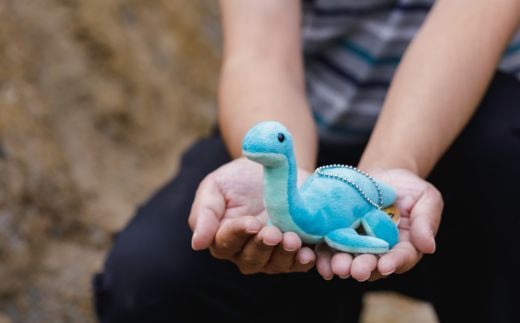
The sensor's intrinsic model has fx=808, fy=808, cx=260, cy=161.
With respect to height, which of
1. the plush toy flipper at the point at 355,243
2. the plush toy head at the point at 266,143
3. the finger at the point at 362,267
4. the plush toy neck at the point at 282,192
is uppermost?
the plush toy head at the point at 266,143

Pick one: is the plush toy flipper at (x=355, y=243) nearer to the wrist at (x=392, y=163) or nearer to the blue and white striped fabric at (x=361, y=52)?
the wrist at (x=392, y=163)

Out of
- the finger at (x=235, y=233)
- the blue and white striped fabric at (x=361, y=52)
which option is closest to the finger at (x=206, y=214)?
the finger at (x=235, y=233)

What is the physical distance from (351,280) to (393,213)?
292 millimetres

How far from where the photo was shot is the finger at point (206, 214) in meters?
0.81

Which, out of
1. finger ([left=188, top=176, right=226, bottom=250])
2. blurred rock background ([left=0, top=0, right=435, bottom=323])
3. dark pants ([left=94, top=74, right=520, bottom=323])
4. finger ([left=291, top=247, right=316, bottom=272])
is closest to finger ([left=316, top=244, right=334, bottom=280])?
finger ([left=291, top=247, right=316, bottom=272])

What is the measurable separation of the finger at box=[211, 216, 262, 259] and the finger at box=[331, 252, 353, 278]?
0.27 ft

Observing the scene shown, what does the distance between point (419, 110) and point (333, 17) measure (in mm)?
239

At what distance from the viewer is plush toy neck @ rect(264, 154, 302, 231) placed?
30.4 inches

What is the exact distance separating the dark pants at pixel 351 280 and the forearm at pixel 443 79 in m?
0.06

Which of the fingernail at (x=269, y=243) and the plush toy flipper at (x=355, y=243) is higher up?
the fingernail at (x=269, y=243)

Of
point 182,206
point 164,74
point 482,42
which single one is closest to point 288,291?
point 182,206

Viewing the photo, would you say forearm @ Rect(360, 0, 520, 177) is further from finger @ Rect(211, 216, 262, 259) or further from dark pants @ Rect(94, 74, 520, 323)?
finger @ Rect(211, 216, 262, 259)

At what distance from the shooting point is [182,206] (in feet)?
3.66

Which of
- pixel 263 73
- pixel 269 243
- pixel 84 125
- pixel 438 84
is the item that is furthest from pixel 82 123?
pixel 269 243
